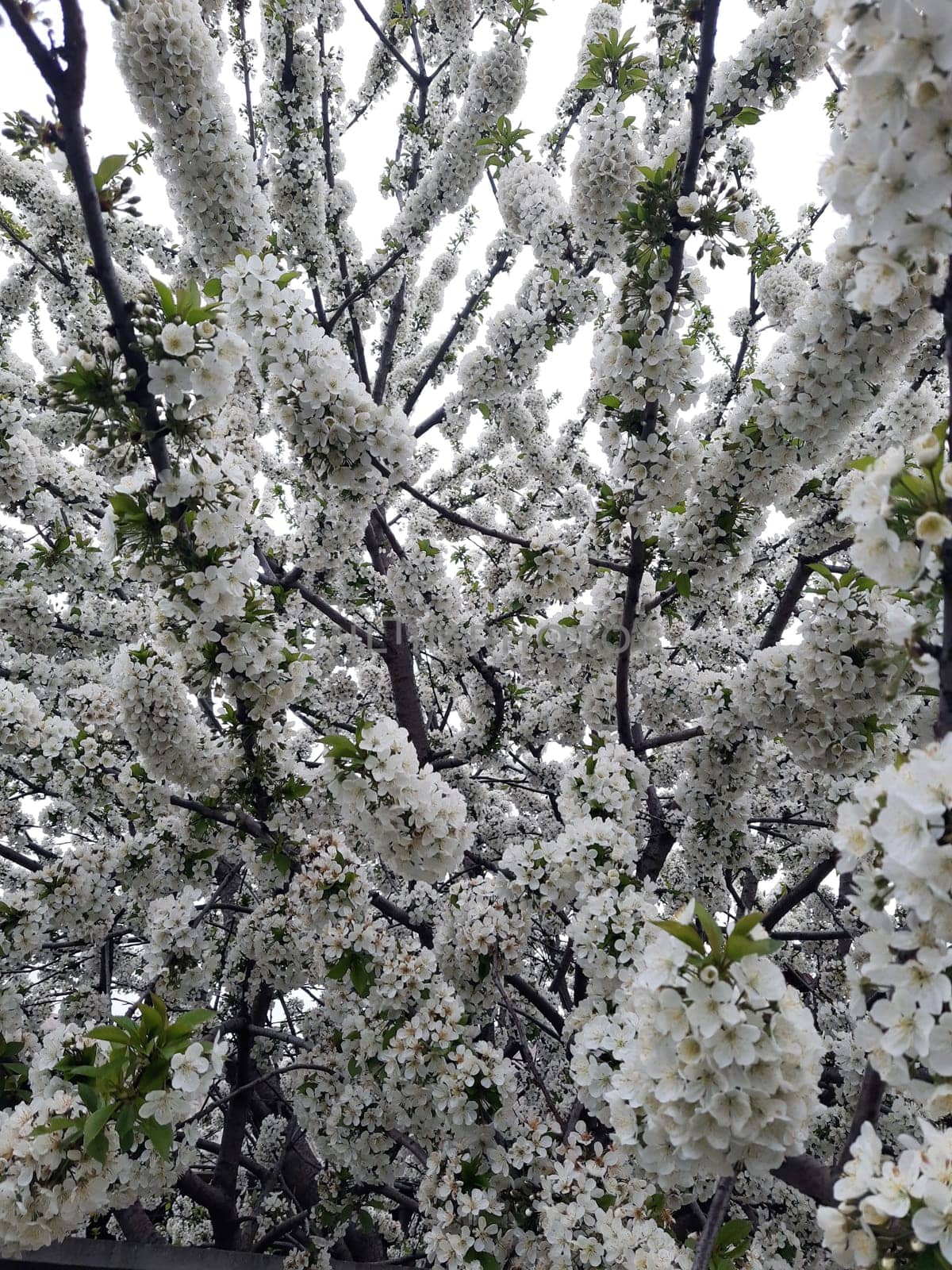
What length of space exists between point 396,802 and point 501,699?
8.67ft

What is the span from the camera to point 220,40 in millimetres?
5945

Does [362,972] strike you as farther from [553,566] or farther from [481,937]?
[553,566]

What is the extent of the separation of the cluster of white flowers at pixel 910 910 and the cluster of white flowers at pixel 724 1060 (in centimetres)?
17

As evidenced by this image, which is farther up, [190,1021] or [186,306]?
[186,306]

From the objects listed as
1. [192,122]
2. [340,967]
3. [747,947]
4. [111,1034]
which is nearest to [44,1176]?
[111,1034]

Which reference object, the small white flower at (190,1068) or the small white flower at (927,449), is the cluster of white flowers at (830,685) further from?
the small white flower at (190,1068)

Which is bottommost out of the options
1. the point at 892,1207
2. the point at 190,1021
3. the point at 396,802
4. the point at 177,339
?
the point at 190,1021

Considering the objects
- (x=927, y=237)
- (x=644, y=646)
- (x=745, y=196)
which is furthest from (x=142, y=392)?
(x=644, y=646)

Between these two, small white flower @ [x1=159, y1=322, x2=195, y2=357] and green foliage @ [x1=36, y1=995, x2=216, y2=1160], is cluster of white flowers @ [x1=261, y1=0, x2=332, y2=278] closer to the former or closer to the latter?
small white flower @ [x1=159, y1=322, x2=195, y2=357]

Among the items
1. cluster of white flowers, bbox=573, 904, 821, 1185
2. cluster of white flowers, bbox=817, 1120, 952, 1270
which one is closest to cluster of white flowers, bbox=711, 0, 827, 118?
cluster of white flowers, bbox=573, 904, 821, 1185

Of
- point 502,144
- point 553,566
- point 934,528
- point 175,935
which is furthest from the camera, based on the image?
point 502,144

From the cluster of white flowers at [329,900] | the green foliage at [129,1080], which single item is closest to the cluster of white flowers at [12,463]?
the cluster of white flowers at [329,900]

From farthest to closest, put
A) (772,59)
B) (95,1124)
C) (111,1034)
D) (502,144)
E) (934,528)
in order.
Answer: (502,144)
(772,59)
(111,1034)
(95,1124)
(934,528)

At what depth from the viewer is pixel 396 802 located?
2865 millimetres
